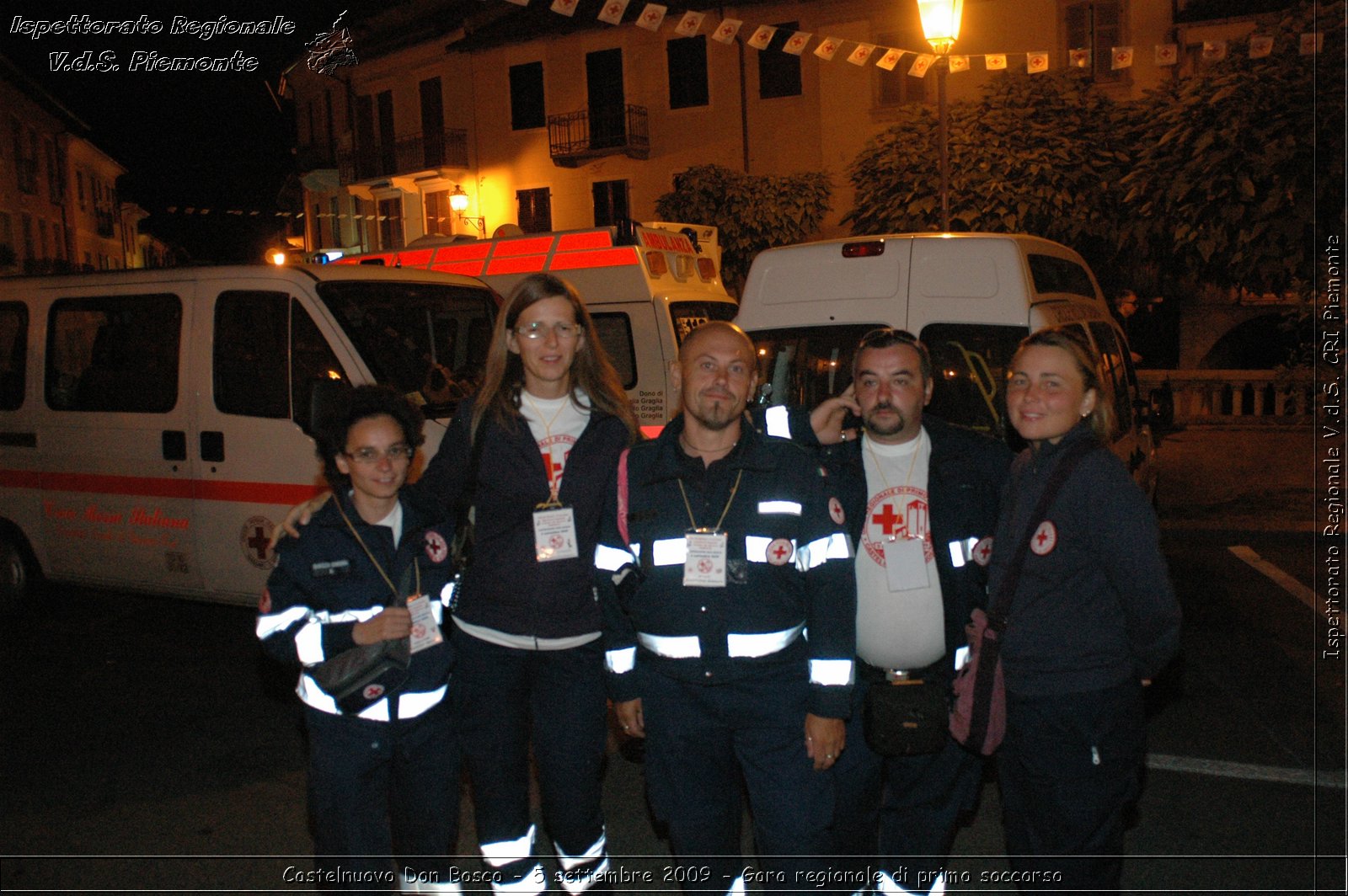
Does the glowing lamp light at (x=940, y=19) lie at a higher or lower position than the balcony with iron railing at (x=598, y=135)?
lower

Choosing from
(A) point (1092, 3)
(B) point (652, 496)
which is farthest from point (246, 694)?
(A) point (1092, 3)

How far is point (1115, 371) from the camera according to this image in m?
6.88

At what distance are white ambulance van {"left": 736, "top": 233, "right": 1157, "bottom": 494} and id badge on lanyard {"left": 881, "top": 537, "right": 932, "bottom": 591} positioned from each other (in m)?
2.55

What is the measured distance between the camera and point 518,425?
10.9 ft

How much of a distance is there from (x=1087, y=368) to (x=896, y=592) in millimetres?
861

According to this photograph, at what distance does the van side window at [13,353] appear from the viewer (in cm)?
709

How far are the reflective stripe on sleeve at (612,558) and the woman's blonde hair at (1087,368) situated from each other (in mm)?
1312

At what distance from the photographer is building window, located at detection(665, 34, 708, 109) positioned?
23969mm

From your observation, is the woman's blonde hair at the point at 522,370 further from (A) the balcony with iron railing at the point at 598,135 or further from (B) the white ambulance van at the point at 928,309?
(A) the balcony with iron railing at the point at 598,135

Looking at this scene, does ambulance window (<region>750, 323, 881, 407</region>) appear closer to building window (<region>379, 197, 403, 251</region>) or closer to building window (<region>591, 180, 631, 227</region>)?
building window (<region>591, 180, 631, 227</region>)

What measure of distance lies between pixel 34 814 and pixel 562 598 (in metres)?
2.99

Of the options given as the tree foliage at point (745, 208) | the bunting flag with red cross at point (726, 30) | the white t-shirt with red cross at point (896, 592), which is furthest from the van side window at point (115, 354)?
the tree foliage at point (745, 208)

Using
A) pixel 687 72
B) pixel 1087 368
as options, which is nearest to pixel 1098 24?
pixel 687 72

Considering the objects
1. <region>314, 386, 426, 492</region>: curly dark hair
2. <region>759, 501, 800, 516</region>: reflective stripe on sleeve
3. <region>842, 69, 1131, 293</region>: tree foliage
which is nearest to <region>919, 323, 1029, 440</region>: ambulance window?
<region>759, 501, 800, 516</region>: reflective stripe on sleeve
